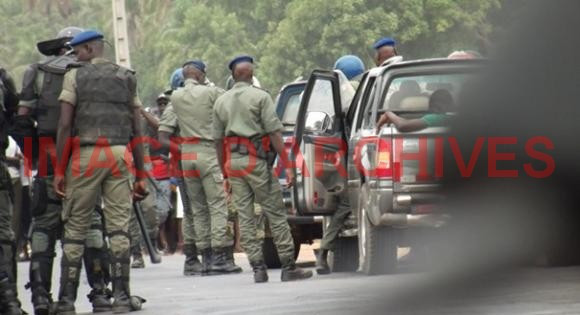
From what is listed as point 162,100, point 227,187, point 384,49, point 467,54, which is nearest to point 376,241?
point 227,187

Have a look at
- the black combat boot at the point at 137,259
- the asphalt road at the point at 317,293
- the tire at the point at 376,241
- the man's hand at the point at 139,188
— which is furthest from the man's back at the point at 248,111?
the black combat boot at the point at 137,259

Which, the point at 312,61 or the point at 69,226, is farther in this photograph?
the point at 312,61

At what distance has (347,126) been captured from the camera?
13094mm

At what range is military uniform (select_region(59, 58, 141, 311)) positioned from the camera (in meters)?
9.09

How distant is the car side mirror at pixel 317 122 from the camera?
11781 millimetres

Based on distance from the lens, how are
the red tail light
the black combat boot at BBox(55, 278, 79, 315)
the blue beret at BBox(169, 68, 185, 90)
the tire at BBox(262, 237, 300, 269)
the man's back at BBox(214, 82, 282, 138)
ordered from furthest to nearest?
the blue beret at BBox(169, 68, 185, 90), the tire at BBox(262, 237, 300, 269), the man's back at BBox(214, 82, 282, 138), the red tail light, the black combat boot at BBox(55, 278, 79, 315)

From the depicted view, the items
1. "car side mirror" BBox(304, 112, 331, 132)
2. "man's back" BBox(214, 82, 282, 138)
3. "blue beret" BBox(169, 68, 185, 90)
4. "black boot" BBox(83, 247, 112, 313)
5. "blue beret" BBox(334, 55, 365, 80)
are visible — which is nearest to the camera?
"black boot" BBox(83, 247, 112, 313)

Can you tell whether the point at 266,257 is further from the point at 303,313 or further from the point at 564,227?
the point at 564,227

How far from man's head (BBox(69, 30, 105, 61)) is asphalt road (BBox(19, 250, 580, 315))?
1723 millimetres

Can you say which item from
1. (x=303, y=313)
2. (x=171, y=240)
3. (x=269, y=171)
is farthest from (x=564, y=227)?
(x=171, y=240)

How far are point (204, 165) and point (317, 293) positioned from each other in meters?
4.12

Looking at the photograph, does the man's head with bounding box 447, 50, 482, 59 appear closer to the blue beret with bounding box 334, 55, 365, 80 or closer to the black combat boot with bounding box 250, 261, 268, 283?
the black combat boot with bounding box 250, 261, 268, 283

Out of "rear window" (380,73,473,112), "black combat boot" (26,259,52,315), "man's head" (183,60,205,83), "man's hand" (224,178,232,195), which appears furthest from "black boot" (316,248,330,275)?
"black combat boot" (26,259,52,315)

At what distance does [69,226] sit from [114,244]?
13.1 inches
